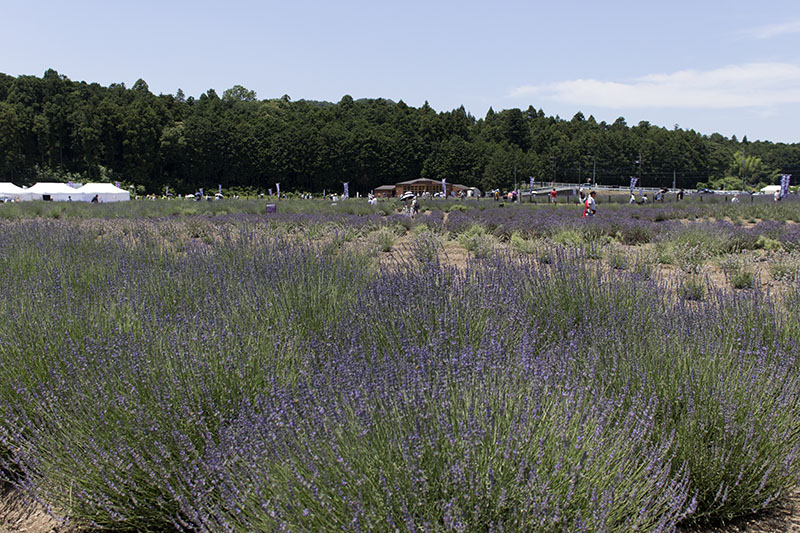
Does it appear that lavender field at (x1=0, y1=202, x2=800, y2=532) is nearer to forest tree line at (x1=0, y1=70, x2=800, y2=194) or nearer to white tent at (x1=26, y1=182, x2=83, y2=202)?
white tent at (x1=26, y1=182, x2=83, y2=202)

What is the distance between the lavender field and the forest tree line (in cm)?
8826

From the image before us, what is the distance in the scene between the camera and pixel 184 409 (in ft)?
8.70

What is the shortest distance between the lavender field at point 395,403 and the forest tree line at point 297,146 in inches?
3475

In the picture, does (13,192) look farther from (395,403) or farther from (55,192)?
(395,403)

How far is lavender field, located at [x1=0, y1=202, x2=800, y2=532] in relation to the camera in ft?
6.35

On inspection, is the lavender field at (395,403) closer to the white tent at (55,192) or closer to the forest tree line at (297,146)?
the white tent at (55,192)

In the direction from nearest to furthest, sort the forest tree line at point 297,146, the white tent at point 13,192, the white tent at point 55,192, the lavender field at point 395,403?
the lavender field at point 395,403
the white tent at point 55,192
the white tent at point 13,192
the forest tree line at point 297,146

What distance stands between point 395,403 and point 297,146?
320 feet

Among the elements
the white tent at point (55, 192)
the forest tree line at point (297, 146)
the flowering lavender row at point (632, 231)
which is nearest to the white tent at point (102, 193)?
the white tent at point (55, 192)

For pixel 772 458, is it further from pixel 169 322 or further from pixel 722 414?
pixel 169 322

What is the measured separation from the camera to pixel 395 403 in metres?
2.17

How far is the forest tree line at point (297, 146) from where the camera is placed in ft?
282

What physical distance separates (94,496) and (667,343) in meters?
2.85

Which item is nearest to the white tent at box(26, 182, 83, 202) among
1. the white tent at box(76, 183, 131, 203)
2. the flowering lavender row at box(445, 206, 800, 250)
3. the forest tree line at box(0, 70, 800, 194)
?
the white tent at box(76, 183, 131, 203)
